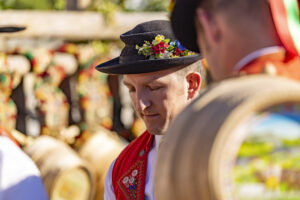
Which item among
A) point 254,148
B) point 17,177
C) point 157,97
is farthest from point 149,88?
point 254,148

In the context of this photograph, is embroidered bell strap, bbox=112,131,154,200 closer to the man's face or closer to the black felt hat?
the man's face

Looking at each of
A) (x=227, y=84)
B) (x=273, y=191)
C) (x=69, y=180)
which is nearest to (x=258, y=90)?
(x=227, y=84)

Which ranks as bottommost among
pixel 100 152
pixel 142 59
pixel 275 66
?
pixel 100 152

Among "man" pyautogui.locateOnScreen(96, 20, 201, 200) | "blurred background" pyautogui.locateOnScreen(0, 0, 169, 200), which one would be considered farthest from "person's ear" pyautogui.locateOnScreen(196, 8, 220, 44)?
"blurred background" pyautogui.locateOnScreen(0, 0, 169, 200)

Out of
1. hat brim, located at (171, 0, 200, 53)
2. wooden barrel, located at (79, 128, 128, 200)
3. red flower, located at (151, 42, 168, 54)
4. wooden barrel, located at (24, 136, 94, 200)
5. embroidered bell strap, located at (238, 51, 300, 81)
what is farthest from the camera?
wooden barrel, located at (79, 128, 128, 200)

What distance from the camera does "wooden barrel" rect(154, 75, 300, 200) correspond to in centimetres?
116

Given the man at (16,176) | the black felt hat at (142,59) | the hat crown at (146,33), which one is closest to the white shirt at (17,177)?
the man at (16,176)

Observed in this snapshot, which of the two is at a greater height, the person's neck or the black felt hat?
the person's neck

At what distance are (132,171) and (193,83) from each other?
0.39 meters

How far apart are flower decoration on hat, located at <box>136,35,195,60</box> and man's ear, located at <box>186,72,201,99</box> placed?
0.26 ft

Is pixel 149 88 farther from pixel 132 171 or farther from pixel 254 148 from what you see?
pixel 254 148

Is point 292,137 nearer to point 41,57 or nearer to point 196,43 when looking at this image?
point 196,43

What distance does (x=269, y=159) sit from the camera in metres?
1.19

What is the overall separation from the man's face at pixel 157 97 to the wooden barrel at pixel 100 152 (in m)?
3.69
